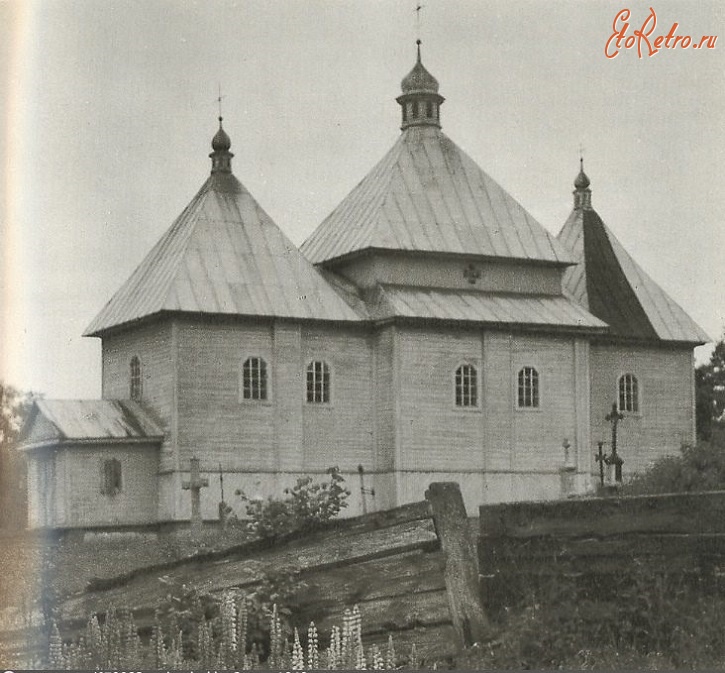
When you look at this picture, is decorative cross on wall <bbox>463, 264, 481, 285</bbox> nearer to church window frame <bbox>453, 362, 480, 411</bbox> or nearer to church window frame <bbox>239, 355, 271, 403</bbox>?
church window frame <bbox>453, 362, 480, 411</bbox>

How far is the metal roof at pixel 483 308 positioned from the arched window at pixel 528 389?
1236 millimetres

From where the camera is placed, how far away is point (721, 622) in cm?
1070

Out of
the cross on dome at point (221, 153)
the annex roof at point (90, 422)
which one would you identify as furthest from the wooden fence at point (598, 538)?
the cross on dome at point (221, 153)

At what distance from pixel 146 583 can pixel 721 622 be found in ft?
15.4

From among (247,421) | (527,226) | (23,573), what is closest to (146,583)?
(23,573)

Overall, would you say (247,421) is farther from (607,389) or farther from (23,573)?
(23,573)

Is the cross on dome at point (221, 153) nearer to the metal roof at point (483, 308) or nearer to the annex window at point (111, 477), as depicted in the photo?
the metal roof at point (483, 308)

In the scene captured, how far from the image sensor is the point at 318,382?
36.5 meters

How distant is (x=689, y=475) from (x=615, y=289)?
23082mm

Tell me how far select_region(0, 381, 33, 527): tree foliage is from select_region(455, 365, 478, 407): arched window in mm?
16864

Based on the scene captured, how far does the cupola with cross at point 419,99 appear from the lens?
41188 millimetres

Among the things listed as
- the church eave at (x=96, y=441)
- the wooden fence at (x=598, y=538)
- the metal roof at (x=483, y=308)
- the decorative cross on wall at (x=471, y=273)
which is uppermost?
the decorative cross on wall at (x=471, y=273)

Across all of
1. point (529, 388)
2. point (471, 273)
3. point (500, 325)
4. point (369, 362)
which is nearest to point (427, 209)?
point (471, 273)

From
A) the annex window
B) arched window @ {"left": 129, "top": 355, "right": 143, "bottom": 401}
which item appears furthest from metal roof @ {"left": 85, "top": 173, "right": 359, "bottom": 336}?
the annex window
